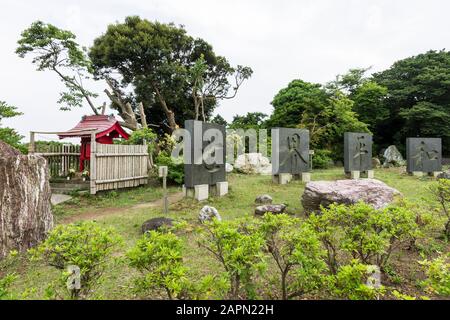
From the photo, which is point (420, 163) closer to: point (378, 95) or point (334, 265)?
point (378, 95)

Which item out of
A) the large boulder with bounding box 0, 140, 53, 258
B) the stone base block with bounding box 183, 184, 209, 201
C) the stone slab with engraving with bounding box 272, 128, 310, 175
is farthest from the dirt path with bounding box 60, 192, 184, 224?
the stone slab with engraving with bounding box 272, 128, 310, 175

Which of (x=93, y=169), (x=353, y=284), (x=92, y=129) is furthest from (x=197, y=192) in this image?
(x=353, y=284)

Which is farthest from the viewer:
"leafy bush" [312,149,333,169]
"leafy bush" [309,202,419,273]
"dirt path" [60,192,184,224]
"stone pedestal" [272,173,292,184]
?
"leafy bush" [312,149,333,169]

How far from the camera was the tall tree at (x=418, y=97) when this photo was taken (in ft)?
66.6

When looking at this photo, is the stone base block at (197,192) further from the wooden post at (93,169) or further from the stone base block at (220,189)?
the wooden post at (93,169)

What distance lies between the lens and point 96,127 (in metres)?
11.6

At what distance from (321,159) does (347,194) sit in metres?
13.5

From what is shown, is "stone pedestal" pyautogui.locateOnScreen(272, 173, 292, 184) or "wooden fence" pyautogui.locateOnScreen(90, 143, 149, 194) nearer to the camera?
"wooden fence" pyautogui.locateOnScreen(90, 143, 149, 194)

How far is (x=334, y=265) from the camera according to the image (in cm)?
344

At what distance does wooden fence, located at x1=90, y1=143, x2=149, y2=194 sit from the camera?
9734 millimetres

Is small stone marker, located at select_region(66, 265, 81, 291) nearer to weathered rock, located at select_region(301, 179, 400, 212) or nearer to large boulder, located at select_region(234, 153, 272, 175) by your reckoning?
weathered rock, located at select_region(301, 179, 400, 212)

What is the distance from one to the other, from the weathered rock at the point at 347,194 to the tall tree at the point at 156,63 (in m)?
13.9

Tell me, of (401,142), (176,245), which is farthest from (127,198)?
(401,142)

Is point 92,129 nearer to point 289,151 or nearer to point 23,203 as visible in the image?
point 23,203
